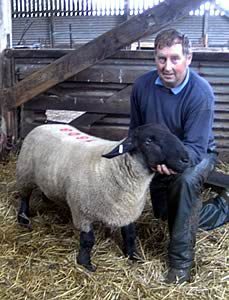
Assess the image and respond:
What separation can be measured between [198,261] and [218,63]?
8.52ft

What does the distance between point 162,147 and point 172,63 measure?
55 centimetres

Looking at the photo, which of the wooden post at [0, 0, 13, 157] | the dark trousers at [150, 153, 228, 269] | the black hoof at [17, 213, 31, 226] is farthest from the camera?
the wooden post at [0, 0, 13, 157]

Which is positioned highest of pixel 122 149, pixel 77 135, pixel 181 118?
pixel 181 118

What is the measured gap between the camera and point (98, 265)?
341cm

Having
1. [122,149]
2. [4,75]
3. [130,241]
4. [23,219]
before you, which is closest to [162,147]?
[122,149]

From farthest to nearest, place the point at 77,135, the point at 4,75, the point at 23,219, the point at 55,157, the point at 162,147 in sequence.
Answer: the point at 4,75, the point at 23,219, the point at 77,135, the point at 55,157, the point at 162,147

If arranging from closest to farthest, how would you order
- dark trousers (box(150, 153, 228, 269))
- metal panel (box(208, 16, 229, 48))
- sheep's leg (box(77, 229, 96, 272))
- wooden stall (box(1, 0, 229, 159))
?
dark trousers (box(150, 153, 228, 269)), sheep's leg (box(77, 229, 96, 272)), wooden stall (box(1, 0, 229, 159)), metal panel (box(208, 16, 229, 48))

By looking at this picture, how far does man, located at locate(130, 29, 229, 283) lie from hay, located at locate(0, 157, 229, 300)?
175mm

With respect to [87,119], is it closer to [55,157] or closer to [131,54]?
[131,54]

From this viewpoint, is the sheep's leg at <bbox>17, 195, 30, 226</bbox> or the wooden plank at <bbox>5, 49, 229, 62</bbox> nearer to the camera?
the sheep's leg at <bbox>17, 195, 30, 226</bbox>

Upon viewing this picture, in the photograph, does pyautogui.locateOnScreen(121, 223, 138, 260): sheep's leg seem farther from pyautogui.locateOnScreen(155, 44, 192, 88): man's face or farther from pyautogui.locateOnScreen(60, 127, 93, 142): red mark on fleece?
pyautogui.locateOnScreen(155, 44, 192, 88): man's face

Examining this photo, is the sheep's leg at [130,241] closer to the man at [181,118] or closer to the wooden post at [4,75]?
the man at [181,118]

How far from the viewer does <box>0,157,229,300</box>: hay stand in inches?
121

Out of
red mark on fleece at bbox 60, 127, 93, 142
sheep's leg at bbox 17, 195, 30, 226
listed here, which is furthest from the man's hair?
sheep's leg at bbox 17, 195, 30, 226
